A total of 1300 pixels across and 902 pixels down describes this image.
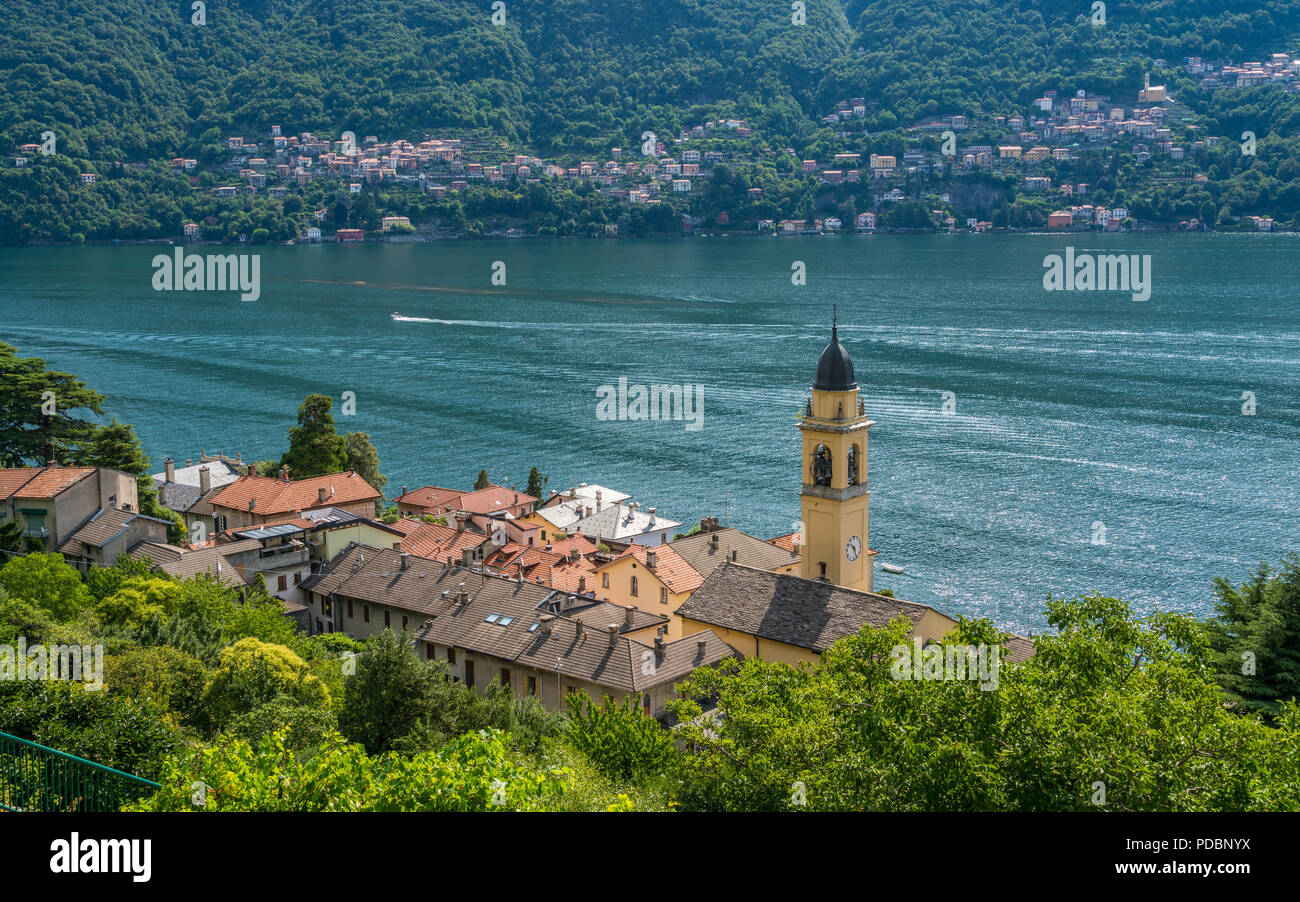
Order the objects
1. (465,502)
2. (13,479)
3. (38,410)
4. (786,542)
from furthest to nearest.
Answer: (465,502), (38,410), (786,542), (13,479)

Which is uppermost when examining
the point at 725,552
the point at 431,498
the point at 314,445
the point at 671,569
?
the point at 314,445

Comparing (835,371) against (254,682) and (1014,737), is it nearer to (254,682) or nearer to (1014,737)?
(254,682)

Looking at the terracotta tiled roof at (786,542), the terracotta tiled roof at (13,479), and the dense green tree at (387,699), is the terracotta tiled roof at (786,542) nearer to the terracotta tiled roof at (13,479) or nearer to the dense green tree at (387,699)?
the dense green tree at (387,699)

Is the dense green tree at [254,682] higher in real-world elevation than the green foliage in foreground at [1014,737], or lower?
lower

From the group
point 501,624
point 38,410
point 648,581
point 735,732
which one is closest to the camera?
point 735,732

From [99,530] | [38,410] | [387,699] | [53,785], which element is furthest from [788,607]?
[38,410]

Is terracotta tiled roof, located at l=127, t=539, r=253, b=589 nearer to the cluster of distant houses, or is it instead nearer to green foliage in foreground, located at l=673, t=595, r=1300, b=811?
the cluster of distant houses

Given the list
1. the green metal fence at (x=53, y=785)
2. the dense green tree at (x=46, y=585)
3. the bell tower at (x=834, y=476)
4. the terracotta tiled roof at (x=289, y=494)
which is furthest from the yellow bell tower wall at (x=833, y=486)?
the terracotta tiled roof at (x=289, y=494)
